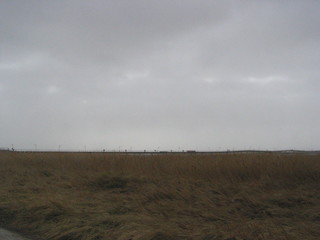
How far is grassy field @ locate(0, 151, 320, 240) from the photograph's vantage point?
6559mm

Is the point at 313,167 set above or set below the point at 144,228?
above

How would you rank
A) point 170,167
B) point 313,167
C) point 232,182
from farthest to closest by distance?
point 170,167 → point 313,167 → point 232,182

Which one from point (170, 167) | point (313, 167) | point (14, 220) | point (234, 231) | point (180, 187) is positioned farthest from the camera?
point (170, 167)

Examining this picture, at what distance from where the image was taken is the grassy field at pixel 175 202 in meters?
6.56

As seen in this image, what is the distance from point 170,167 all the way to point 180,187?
445cm

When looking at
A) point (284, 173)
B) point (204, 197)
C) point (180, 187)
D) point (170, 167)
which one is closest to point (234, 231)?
point (204, 197)

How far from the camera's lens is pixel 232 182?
12148mm

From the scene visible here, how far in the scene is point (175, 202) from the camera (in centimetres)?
923

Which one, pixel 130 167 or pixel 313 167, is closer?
pixel 313 167

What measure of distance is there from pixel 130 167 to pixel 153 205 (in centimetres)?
724

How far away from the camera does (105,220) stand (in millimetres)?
7207

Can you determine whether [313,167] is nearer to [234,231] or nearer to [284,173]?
[284,173]

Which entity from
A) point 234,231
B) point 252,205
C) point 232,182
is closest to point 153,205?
point 252,205

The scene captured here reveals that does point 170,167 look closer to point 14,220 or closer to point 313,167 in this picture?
point 313,167
